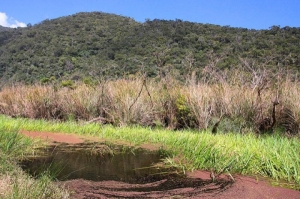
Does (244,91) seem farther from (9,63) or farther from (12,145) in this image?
(9,63)

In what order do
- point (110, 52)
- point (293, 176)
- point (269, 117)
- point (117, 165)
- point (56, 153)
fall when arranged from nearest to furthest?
point (293, 176) → point (117, 165) → point (56, 153) → point (269, 117) → point (110, 52)

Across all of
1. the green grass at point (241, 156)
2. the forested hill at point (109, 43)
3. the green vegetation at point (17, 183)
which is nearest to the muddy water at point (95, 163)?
the green vegetation at point (17, 183)

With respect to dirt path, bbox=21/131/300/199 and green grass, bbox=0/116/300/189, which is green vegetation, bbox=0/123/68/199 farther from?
green grass, bbox=0/116/300/189

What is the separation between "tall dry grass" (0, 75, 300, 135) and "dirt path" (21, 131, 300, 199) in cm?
418

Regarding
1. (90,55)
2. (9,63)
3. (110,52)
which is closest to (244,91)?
(110,52)

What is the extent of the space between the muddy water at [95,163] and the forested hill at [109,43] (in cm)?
1956

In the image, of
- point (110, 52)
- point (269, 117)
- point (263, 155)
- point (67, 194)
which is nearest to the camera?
point (67, 194)

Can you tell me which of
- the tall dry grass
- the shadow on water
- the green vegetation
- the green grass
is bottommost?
the shadow on water

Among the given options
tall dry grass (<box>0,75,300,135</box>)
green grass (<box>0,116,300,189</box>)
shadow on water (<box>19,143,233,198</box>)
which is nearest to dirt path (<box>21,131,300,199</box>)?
shadow on water (<box>19,143,233,198</box>)

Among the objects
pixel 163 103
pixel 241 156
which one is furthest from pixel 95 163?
pixel 163 103

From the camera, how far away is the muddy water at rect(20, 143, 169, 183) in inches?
168

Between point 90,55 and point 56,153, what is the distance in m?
36.0

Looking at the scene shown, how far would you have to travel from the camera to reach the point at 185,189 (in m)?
3.68

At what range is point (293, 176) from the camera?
13.4 ft
